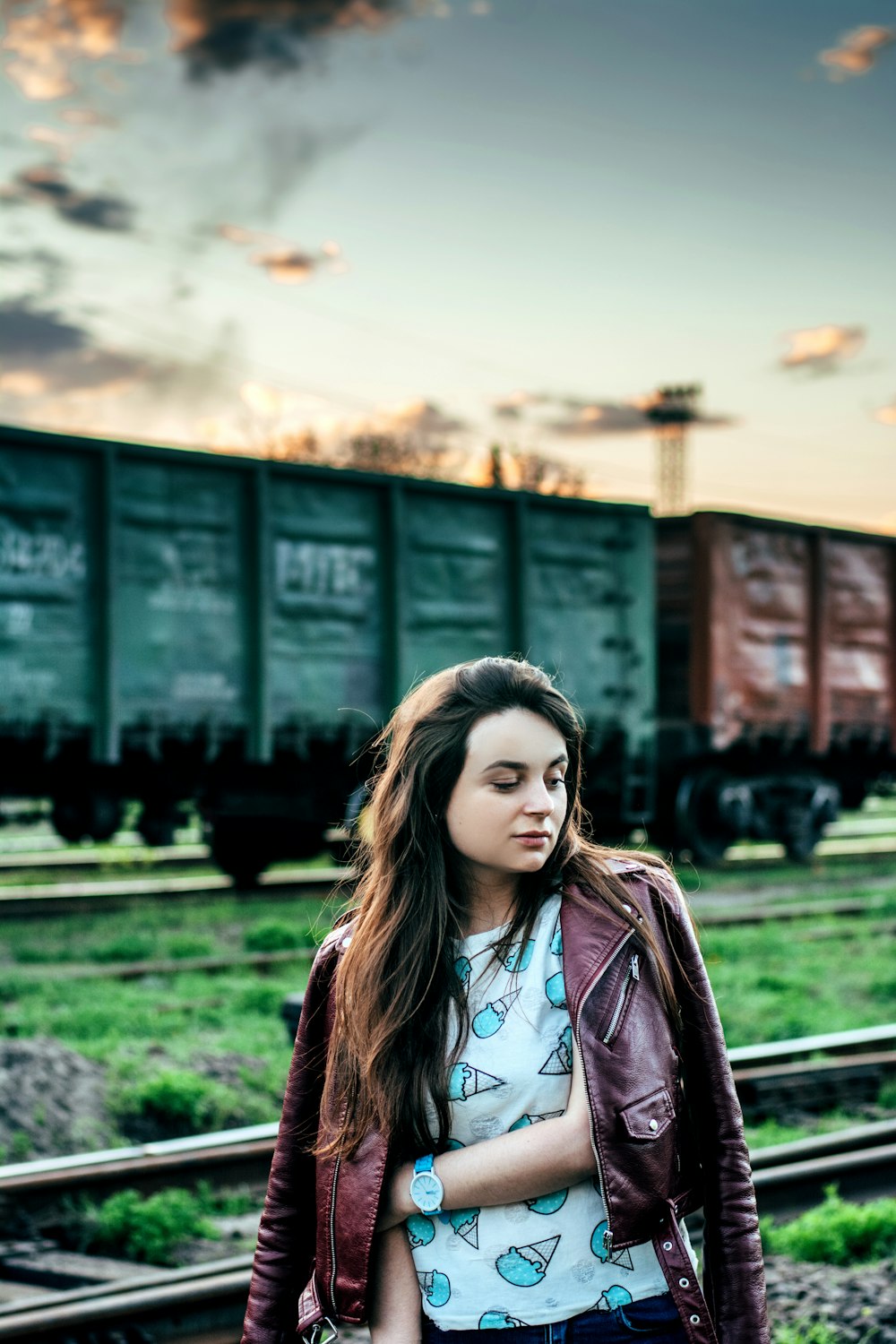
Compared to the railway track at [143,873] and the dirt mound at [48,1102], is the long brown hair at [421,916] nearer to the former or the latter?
the dirt mound at [48,1102]

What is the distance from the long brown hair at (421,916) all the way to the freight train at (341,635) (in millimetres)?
5916

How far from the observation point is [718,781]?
15.0 m

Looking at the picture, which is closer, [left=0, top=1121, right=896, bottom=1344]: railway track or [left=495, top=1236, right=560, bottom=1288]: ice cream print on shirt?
[left=495, top=1236, right=560, bottom=1288]: ice cream print on shirt

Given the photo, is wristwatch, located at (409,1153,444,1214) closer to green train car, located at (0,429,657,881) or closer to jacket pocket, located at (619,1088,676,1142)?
jacket pocket, located at (619,1088,676,1142)

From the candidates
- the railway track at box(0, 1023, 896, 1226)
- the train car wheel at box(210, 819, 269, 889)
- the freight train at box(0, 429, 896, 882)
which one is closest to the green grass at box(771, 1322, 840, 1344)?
the railway track at box(0, 1023, 896, 1226)

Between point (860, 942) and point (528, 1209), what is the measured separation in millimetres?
9006

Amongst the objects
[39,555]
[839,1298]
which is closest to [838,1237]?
[839,1298]

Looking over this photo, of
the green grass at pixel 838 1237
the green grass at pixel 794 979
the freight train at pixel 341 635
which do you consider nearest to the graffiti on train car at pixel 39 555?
the freight train at pixel 341 635

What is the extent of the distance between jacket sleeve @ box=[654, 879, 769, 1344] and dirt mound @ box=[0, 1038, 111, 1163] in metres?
4.15

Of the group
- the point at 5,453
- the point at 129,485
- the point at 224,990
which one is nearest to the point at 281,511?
the point at 129,485

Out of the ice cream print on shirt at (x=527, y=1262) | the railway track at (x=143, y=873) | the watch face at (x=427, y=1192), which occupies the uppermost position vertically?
the watch face at (x=427, y=1192)

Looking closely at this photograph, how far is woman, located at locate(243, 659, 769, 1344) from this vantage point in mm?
1766

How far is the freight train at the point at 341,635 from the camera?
10.3m

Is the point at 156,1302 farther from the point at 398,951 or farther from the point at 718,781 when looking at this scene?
the point at 718,781
